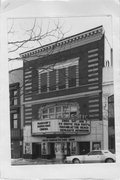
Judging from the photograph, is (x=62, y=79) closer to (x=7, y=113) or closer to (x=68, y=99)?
(x=68, y=99)

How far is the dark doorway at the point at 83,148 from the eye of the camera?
3.34 feet

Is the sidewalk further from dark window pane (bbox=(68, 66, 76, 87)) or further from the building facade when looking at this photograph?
dark window pane (bbox=(68, 66, 76, 87))

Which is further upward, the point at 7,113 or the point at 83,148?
the point at 7,113

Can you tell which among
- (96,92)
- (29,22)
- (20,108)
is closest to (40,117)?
(20,108)

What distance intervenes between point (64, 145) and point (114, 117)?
178 mm

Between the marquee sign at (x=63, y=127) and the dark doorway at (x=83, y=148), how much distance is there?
0.04 metres

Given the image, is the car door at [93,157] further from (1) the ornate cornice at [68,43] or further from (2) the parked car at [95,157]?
(1) the ornate cornice at [68,43]

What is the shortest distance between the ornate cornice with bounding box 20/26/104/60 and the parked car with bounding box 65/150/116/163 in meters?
0.34

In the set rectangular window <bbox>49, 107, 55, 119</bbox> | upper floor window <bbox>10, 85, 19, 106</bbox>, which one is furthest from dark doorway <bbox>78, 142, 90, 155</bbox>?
upper floor window <bbox>10, 85, 19, 106</bbox>

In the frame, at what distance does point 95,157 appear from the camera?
102 cm

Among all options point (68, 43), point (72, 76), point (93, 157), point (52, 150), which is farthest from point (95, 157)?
point (68, 43)

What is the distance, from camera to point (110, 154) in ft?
3.34

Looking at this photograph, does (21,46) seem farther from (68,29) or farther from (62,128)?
(62,128)

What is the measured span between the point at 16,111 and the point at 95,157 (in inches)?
11.2
